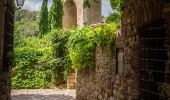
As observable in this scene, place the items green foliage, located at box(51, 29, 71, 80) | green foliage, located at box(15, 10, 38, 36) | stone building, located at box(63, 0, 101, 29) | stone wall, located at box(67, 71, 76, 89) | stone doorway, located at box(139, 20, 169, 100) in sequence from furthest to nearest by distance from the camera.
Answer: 1. green foliage, located at box(15, 10, 38, 36)
2. stone building, located at box(63, 0, 101, 29)
3. stone wall, located at box(67, 71, 76, 89)
4. green foliage, located at box(51, 29, 71, 80)
5. stone doorway, located at box(139, 20, 169, 100)

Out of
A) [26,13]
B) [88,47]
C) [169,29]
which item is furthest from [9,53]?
[26,13]

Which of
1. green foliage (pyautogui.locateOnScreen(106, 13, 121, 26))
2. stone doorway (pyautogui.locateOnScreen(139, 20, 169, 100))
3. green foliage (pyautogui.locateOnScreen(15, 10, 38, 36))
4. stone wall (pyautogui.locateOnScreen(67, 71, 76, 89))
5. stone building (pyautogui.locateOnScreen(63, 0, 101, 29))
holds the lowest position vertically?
stone wall (pyautogui.locateOnScreen(67, 71, 76, 89))

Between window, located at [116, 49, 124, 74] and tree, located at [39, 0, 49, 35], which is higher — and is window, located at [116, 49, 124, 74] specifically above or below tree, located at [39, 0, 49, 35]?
below

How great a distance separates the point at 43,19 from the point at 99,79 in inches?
1044

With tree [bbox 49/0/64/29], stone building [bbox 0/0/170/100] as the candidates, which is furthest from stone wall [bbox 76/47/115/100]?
tree [bbox 49/0/64/29]

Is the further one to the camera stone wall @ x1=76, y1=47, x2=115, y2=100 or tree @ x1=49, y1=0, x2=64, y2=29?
tree @ x1=49, y1=0, x2=64, y2=29

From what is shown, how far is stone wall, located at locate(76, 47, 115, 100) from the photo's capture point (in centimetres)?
1059

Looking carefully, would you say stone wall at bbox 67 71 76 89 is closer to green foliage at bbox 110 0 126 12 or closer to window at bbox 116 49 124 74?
window at bbox 116 49 124 74

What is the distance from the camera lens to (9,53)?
8.12 m

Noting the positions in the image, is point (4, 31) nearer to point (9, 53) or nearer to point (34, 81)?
point (9, 53)

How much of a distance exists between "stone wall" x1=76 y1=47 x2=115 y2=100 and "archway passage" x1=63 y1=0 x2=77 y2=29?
Answer: 43.5 feet

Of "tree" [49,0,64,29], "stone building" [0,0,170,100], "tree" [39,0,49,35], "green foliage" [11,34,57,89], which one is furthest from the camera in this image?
"tree" [39,0,49,35]

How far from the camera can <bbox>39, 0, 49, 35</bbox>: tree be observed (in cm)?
3687

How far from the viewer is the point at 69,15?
92.3 ft
